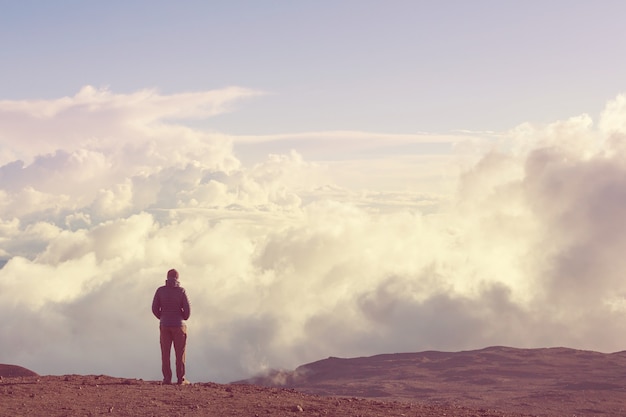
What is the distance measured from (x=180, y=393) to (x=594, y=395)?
23.8 metres

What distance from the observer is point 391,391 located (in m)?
46.5

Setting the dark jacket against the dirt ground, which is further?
the dark jacket

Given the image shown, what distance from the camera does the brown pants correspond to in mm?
19797

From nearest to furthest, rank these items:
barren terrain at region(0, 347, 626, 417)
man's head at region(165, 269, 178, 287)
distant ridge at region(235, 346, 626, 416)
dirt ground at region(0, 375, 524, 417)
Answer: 1. dirt ground at region(0, 375, 524, 417)
2. barren terrain at region(0, 347, 626, 417)
3. man's head at region(165, 269, 178, 287)
4. distant ridge at region(235, 346, 626, 416)

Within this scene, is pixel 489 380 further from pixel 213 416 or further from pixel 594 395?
pixel 213 416

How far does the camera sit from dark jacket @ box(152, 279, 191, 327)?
1964 centimetres

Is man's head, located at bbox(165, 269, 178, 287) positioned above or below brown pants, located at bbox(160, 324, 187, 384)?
above

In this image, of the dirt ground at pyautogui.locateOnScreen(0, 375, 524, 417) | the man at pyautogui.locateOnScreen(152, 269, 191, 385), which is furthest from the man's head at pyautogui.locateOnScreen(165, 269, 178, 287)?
the dirt ground at pyautogui.locateOnScreen(0, 375, 524, 417)

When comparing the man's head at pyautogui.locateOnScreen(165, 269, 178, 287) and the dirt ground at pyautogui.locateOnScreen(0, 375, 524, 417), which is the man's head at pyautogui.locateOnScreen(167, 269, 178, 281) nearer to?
the man's head at pyautogui.locateOnScreen(165, 269, 178, 287)

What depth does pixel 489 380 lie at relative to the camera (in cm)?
5434

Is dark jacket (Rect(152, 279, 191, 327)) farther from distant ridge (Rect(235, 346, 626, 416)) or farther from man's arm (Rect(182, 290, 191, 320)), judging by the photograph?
distant ridge (Rect(235, 346, 626, 416))

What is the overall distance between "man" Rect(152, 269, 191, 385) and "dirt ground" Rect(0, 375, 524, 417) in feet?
2.89

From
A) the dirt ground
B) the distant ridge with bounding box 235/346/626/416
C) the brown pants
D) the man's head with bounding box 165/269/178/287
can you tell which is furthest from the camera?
the distant ridge with bounding box 235/346/626/416

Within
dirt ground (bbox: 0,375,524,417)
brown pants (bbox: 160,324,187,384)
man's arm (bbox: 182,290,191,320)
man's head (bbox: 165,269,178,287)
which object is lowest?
dirt ground (bbox: 0,375,524,417)
